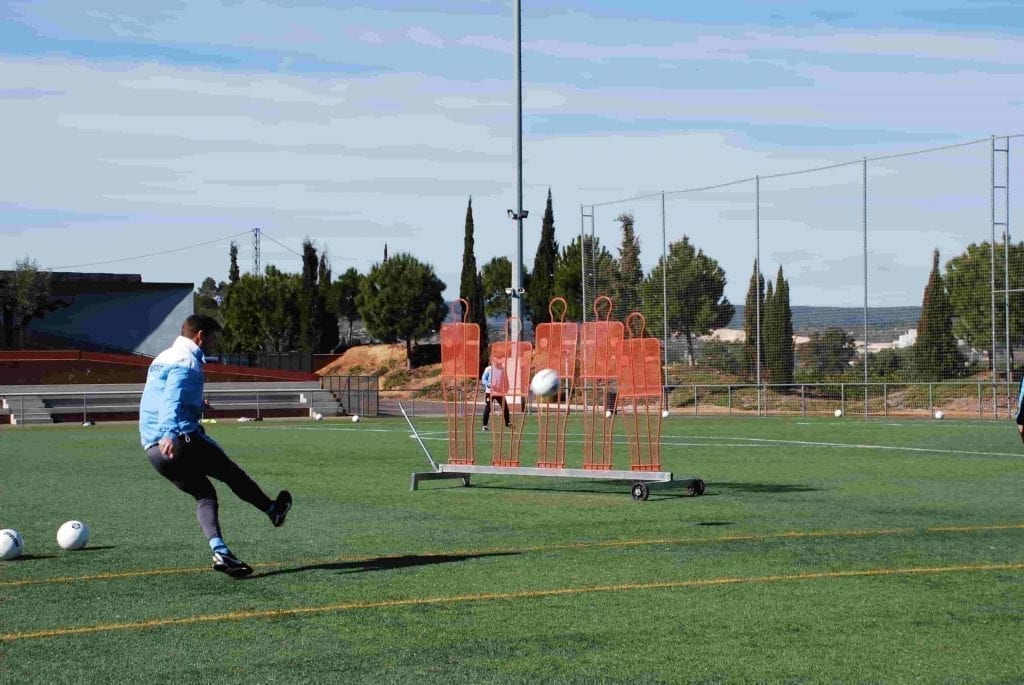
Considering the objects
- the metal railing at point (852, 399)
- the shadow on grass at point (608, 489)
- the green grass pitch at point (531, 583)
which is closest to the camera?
the green grass pitch at point (531, 583)

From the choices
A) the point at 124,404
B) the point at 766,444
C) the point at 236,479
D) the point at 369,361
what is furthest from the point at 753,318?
the point at 369,361

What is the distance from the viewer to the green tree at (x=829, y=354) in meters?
44.1

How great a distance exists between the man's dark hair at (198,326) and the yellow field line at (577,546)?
189cm

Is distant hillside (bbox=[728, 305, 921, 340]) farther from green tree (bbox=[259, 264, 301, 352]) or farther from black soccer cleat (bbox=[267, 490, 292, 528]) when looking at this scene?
green tree (bbox=[259, 264, 301, 352])

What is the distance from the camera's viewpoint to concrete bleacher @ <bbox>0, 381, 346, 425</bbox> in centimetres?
4600

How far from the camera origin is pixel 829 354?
4491cm

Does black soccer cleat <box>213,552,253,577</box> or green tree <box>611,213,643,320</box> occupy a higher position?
green tree <box>611,213,643,320</box>

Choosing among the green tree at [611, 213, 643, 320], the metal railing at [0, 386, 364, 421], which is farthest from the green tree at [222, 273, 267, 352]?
the green tree at [611, 213, 643, 320]

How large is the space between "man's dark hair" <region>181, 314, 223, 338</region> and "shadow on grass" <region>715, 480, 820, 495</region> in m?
8.65

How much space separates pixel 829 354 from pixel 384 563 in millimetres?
35599

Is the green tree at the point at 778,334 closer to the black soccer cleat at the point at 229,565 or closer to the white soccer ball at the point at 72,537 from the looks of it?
the white soccer ball at the point at 72,537

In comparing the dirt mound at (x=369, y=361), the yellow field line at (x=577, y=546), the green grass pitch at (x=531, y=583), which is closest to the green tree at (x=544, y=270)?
the dirt mound at (x=369, y=361)

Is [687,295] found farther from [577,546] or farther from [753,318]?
[577,546]

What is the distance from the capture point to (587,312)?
2103 inches
